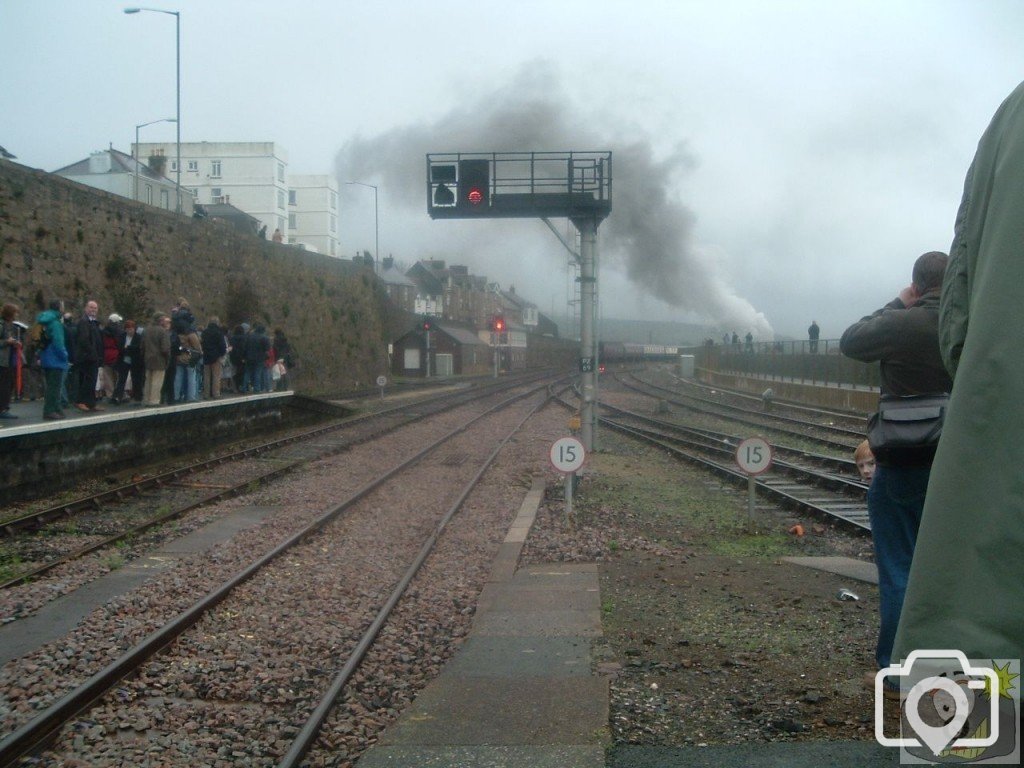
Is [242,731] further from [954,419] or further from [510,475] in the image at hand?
[510,475]

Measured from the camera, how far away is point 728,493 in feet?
45.0

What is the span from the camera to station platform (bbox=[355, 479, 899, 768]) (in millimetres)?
4098

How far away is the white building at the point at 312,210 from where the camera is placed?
81.1 metres

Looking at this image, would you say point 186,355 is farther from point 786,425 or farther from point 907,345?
point 907,345

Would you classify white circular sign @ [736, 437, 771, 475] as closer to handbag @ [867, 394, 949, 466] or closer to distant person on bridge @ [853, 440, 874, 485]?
distant person on bridge @ [853, 440, 874, 485]

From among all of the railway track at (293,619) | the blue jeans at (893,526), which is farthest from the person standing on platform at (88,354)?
the blue jeans at (893,526)

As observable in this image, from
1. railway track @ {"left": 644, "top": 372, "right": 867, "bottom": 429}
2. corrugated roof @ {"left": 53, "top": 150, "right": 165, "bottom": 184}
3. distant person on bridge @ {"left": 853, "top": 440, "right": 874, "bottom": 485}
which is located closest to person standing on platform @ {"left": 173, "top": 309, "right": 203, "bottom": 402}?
distant person on bridge @ {"left": 853, "top": 440, "right": 874, "bottom": 485}

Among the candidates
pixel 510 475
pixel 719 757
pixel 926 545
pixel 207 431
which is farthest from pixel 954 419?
pixel 207 431

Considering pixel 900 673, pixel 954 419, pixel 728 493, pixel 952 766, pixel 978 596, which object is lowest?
pixel 728 493

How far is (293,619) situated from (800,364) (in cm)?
3147

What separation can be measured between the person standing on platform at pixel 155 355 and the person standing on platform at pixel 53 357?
8.05 feet

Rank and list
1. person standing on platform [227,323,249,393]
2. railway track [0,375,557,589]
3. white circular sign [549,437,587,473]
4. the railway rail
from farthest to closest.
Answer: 1. person standing on platform [227,323,249,393]
2. the railway rail
3. white circular sign [549,437,587,473]
4. railway track [0,375,557,589]

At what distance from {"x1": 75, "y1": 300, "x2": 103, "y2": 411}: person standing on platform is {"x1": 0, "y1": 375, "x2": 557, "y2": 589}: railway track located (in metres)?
1.87

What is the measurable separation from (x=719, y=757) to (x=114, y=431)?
12.6 metres
